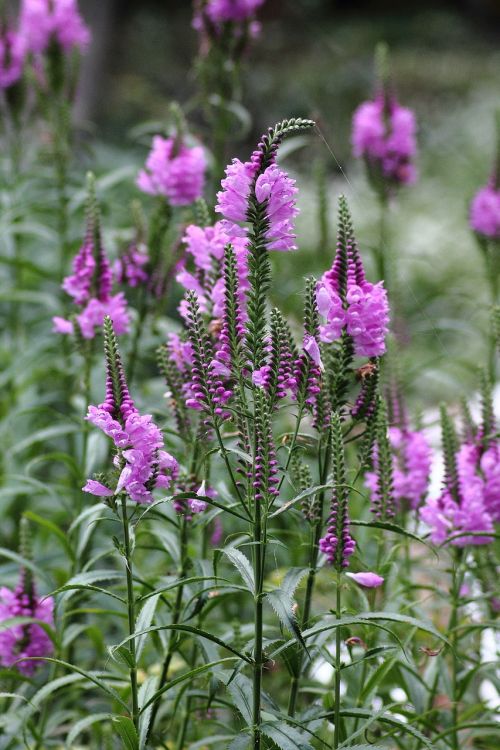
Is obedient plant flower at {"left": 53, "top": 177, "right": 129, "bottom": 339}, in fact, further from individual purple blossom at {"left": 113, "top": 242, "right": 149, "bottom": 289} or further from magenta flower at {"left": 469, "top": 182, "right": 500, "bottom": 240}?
magenta flower at {"left": 469, "top": 182, "right": 500, "bottom": 240}

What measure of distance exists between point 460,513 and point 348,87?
32.0ft

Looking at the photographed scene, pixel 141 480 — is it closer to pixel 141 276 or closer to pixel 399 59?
pixel 141 276

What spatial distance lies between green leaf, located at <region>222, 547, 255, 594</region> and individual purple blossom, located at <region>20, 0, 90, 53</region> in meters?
2.88

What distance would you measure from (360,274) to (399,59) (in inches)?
455

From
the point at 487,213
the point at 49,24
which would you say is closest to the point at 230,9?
the point at 49,24

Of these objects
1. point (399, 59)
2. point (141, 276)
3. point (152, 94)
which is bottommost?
point (141, 276)

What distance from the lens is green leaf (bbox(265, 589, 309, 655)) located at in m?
1.60

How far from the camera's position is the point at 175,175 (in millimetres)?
3164

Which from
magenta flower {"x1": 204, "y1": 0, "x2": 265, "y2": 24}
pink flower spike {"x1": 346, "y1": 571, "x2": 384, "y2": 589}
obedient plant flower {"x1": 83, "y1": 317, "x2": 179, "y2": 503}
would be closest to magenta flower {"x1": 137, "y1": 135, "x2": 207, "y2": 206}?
magenta flower {"x1": 204, "y1": 0, "x2": 265, "y2": 24}

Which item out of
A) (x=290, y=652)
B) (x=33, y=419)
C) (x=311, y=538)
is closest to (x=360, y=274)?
(x=311, y=538)

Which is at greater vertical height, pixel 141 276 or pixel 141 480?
pixel 141 276

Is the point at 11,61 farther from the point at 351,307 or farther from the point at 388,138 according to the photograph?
the point at 351,307

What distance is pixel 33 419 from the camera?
14.3 feet

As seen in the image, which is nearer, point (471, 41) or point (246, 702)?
point (246, 702)
